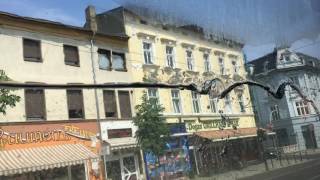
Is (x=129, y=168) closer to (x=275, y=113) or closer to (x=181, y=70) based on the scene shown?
(x=181, y=70)

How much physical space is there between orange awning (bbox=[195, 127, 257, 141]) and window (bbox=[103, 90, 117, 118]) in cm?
811

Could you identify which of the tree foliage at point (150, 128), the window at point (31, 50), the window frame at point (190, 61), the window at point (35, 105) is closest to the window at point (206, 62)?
the window frame at point (190, 61)

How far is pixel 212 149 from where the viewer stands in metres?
36.8

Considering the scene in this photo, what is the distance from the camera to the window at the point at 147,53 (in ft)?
108

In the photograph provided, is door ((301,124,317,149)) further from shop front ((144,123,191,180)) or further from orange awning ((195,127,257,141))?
shop front ((144,123,191,180))

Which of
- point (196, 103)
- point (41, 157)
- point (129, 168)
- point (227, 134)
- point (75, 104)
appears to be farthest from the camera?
point (227, 134)

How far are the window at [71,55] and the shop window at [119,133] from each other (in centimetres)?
466

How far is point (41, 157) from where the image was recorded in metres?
22.6

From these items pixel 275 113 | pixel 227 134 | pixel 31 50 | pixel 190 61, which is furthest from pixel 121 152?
pixel 275 113

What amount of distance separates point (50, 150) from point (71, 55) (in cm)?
632

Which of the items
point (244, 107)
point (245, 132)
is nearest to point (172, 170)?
point (245, 132)

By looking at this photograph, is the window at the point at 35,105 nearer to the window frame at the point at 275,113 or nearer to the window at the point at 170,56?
the window at the point at 170,56

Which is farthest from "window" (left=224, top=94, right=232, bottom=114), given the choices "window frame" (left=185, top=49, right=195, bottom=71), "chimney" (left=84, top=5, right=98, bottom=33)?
"chimney" (left=84, top=5, right=98, bottom=33)

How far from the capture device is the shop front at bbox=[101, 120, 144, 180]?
28158 mm
